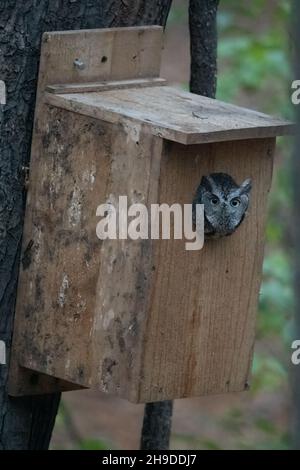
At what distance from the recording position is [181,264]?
2824 millimetres

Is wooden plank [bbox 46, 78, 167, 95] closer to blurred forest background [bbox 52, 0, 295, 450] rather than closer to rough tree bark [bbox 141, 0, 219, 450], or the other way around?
rough tree bark [bbox 141, 0, 219, 450]

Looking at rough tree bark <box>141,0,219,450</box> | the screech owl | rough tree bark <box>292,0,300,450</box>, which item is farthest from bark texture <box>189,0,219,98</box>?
rough tree bark <box>292,0,300,450</box>

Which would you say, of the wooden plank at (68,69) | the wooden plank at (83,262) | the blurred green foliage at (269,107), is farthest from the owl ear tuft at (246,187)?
the blurred green foliage at (269,107)

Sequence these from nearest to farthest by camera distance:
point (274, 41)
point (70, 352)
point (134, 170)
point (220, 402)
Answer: point (134, 170)
point (70, 352)
point (274, 41)
point (220, 402)

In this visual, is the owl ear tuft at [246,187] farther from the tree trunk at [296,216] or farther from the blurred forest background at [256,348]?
the blurred forest background at [256,348]

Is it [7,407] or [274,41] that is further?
[274,41]

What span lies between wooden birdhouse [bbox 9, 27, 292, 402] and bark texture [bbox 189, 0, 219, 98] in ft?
1.17

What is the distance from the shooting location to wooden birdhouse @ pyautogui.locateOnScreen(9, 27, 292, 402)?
2764 mm

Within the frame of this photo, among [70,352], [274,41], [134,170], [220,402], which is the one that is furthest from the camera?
[220,402]

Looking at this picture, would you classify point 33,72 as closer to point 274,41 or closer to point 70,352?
point 70,352

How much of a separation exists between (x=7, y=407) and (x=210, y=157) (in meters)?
0.97

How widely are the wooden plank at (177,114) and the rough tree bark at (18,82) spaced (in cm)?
13

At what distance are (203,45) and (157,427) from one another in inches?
48.9
